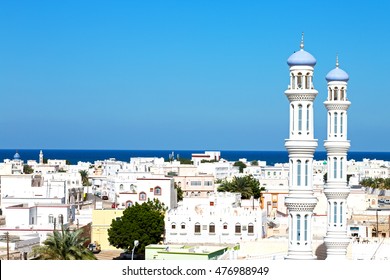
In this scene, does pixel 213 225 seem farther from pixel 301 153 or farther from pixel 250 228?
pixel 301 153

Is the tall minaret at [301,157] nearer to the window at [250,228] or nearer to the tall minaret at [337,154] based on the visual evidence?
the tall minaret at [337,154]

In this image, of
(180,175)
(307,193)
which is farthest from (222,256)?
(180,175)

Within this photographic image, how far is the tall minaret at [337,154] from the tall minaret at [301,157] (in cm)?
426

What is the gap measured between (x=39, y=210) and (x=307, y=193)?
123ft

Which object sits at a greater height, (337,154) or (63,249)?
(337,154)

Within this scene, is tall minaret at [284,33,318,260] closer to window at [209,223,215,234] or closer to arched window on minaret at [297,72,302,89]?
arched window on minaret at [297,72,302,89]

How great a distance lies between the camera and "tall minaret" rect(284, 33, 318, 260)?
117 feet

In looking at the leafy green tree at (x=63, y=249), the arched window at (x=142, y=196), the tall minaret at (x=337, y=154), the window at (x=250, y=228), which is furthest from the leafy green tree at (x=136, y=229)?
the tall minaret at (x=337, y=154)

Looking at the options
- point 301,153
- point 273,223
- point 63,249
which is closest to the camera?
point 301,153

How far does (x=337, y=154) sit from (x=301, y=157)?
16.6ft

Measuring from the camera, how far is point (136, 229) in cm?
6088

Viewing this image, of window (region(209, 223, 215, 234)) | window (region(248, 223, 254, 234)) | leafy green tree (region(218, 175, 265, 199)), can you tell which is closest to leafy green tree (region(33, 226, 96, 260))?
window (region(209, 223, 215, 234))

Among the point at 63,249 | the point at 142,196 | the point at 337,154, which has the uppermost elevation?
the point at 337,154

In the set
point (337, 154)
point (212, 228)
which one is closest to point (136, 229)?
point (212, 228)
